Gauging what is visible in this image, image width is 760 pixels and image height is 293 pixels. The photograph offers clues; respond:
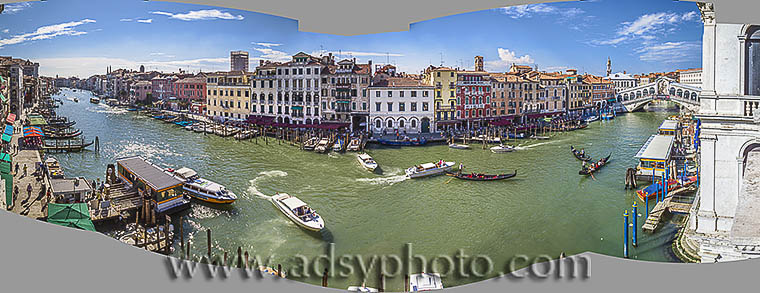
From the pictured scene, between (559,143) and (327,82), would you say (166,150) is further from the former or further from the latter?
(559,143)

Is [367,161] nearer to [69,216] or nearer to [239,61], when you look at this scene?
[239,61]

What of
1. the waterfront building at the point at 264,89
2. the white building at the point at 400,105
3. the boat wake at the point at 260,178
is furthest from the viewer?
the white building at the point at 400,105

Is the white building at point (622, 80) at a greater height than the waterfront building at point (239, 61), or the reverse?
the waterfront building at point (239, 61)

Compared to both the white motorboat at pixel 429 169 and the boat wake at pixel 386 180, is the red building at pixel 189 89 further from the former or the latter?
the white motorboat at pixel 429 169

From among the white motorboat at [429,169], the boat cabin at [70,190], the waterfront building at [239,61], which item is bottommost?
the boat cabin at [70,190]

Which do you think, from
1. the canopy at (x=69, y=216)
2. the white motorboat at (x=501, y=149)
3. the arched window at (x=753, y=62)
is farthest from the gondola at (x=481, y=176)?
the canopy at (x=69, y=216)

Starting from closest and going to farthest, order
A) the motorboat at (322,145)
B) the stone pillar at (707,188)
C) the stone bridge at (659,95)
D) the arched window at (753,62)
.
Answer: the arched window at (753,62), the stone pillar at (707,188), the stone bridge at (659,95), the motorboat at (322,145)

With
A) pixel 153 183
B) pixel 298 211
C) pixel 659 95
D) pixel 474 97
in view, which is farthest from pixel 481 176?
pixel 153 183
